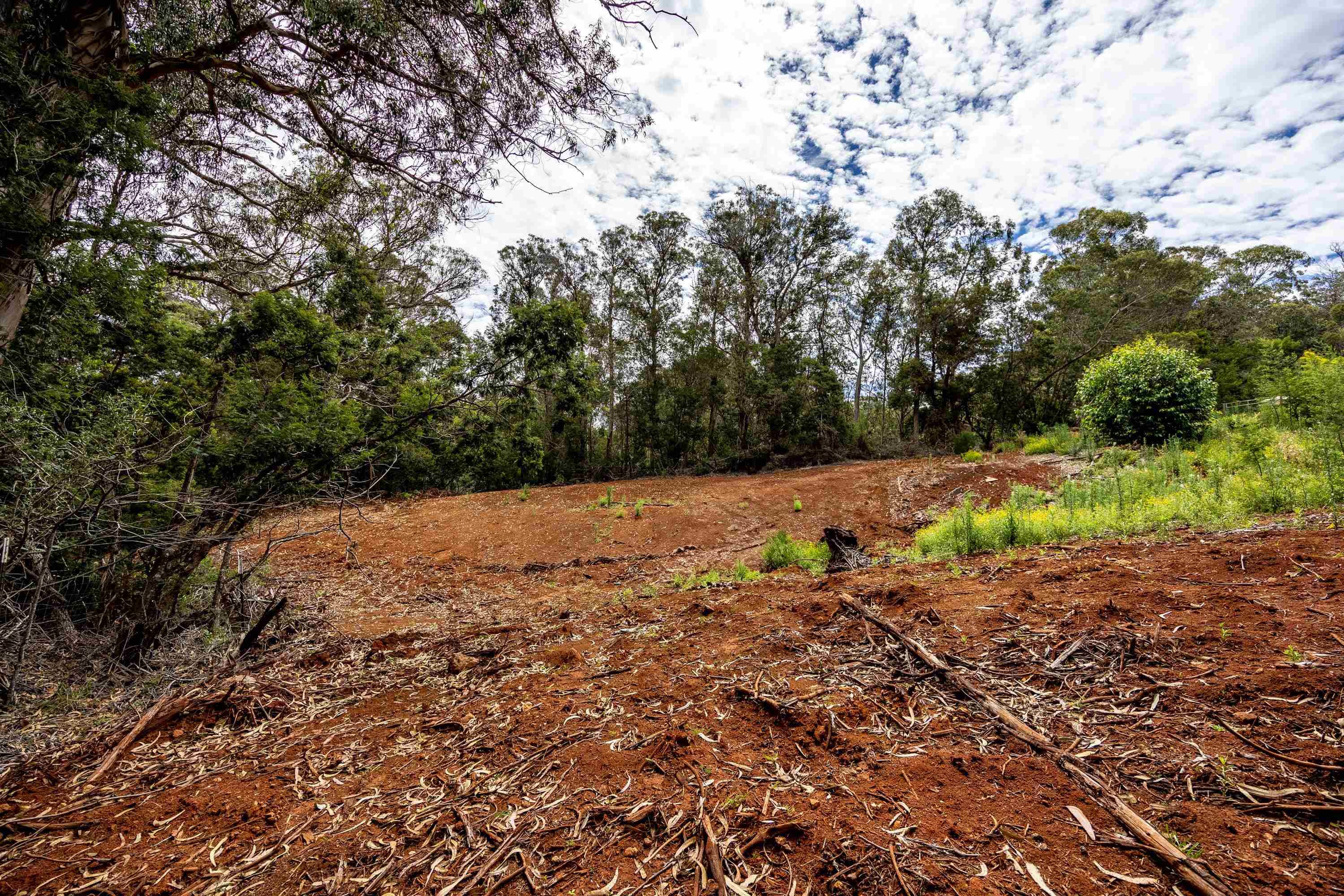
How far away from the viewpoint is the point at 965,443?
18.9 m

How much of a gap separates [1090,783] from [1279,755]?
1.99ft

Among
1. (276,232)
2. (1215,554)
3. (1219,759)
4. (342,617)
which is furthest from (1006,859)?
(276,232)

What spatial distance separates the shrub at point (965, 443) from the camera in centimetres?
1856

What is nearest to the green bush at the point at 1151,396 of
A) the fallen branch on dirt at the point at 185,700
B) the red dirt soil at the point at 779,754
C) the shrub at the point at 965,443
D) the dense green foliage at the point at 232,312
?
the dense green foliage at the point at 232,312

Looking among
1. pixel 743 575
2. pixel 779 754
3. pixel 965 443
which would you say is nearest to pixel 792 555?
pixel 743 575

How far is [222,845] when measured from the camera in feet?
5.88

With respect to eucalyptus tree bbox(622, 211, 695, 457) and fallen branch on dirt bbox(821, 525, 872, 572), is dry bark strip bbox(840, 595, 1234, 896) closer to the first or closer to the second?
fallen branch on dirt bbox(821, 525, 872, 572)

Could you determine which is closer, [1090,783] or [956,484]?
[1090,783]

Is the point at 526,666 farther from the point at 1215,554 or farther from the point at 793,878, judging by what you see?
the point at 1215,554

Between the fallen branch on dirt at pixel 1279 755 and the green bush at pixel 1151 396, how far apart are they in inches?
372

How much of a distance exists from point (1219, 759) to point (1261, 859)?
1.59 feet

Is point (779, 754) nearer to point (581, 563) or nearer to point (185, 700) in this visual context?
point (185, 700)

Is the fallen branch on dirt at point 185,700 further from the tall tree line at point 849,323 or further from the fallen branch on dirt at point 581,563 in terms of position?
the tall tree line at point 849,323

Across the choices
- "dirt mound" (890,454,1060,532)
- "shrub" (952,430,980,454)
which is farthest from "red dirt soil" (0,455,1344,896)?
"shrub" (952,430,980,454)
